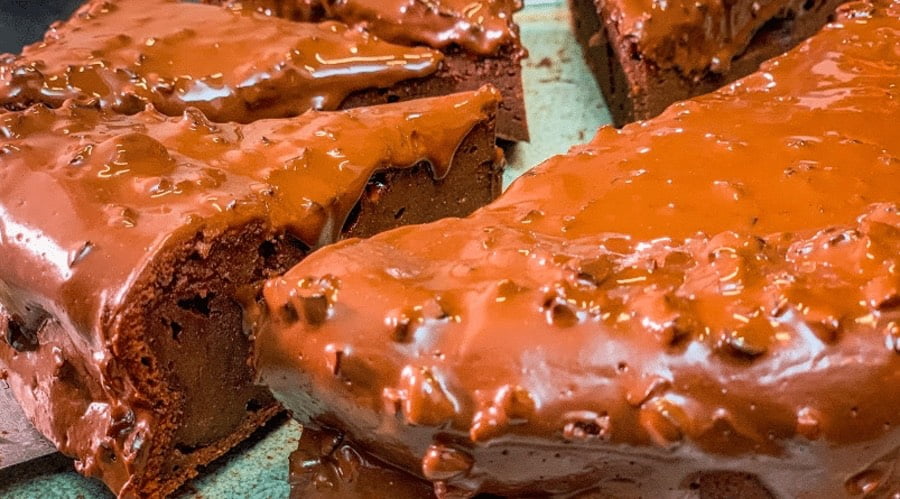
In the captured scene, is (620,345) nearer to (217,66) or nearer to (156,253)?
(156,253)

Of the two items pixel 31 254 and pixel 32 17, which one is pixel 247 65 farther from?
pixel 32 17

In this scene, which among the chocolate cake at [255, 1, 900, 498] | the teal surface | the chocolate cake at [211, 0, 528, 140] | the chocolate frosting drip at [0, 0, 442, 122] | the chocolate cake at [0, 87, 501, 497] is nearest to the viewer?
the chocolate cake at [255, 1, 900, 498]

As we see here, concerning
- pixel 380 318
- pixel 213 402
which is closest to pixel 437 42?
pixel 213 402

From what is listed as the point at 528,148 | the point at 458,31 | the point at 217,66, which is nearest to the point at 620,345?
the point at 217,66

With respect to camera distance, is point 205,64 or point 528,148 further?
point 528,148

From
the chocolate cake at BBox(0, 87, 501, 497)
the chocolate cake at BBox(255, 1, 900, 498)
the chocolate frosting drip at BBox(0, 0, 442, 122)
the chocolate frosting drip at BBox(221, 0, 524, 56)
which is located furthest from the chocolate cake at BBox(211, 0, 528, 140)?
the chocolate cake at BBox(255, 1, 900, 498)

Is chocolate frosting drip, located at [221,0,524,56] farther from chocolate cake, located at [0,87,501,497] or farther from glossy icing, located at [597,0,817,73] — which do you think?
chocolate cake, located at [0,87,501,497]
